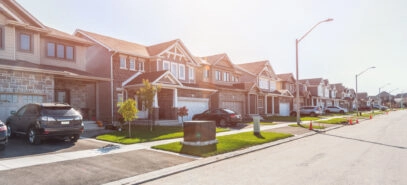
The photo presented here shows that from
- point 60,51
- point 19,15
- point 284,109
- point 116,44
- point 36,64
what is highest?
point 19,15

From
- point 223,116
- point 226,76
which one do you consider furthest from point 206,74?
point 223,116

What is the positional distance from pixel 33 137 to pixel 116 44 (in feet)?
47.5

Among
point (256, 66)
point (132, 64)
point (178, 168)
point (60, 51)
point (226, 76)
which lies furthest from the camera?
point (256, 66)

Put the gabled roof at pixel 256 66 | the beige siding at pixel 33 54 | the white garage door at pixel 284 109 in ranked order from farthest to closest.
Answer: the white garage door at pixel 284 109 < the gabled roof at pixel 256 66 < the beige siding at pixel 33 54

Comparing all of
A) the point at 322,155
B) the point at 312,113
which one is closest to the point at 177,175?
the point at 322,155

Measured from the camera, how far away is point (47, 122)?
11.6 metres

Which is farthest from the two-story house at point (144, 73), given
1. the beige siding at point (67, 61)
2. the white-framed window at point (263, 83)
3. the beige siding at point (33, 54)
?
the white-framed window at point (263, 83)

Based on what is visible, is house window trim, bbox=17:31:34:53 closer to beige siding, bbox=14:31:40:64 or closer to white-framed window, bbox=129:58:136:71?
beige siding, bbox=14:31:40:64

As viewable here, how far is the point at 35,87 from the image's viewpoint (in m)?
16.4

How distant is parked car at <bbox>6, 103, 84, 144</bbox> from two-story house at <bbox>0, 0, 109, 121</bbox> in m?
3.53

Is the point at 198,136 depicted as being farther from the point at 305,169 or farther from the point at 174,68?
the point at 174,68

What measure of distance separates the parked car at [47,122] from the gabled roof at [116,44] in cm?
1089

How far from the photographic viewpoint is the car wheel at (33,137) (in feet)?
38.1

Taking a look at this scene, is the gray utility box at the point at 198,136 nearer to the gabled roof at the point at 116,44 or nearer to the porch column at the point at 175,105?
the porch column at the point at 175,105
